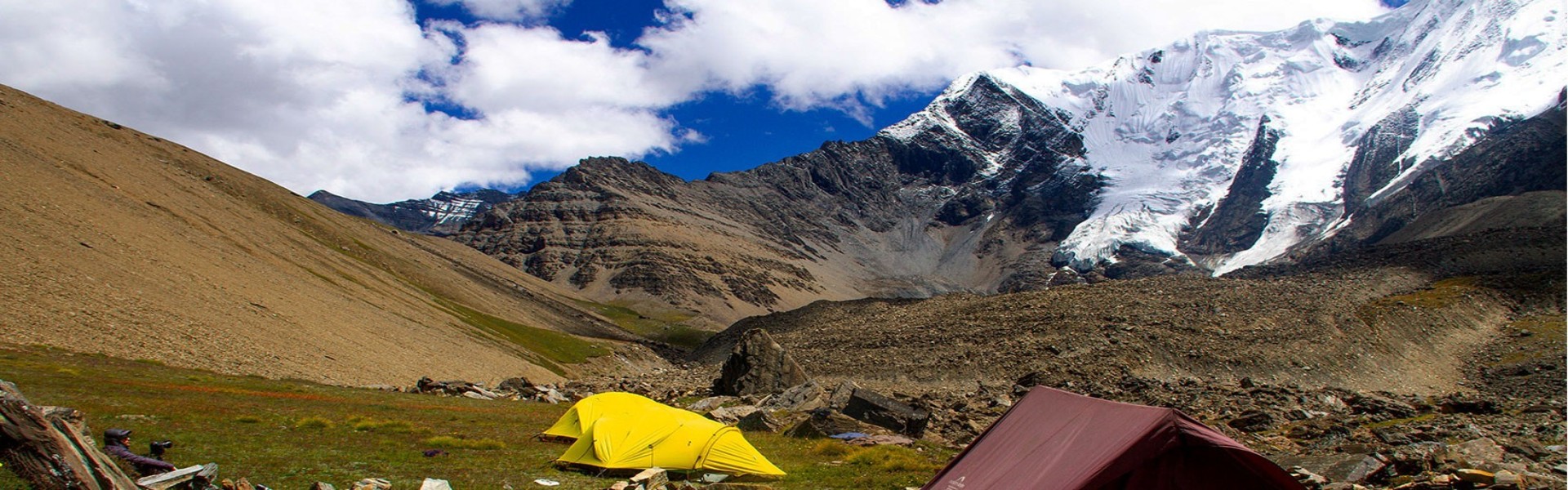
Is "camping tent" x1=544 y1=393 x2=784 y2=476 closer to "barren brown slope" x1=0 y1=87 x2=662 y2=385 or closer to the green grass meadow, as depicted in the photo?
the green grass meadow

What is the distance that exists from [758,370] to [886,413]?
22803 mm

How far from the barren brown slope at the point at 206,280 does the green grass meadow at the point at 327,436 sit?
25.8 ft

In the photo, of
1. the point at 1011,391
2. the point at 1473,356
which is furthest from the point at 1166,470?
the point at 1473,356

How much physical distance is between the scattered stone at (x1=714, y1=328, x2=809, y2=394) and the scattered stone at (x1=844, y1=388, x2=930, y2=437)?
19621 mm

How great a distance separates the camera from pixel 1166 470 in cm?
1081

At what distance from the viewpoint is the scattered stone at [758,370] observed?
5303cm

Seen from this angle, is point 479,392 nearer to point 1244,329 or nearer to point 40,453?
point 40,453

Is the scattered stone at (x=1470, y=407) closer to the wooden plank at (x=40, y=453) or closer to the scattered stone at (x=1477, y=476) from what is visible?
the scattered stone at (x=1477, y=476)

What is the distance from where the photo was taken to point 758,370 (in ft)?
176

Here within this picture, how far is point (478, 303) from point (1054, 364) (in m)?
93.0

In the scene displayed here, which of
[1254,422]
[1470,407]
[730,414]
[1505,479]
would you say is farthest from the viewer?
[730,414]

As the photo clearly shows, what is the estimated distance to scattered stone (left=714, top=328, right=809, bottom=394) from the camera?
53.0 meters

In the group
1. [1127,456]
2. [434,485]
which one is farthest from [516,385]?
[1127,456]

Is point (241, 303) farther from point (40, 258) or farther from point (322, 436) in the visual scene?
point (322, 436)
